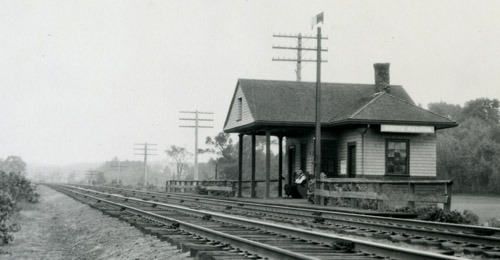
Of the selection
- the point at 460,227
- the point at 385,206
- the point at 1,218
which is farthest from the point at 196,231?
the point at 385,206

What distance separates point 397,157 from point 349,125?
235 cm

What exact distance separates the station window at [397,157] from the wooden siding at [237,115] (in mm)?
5998

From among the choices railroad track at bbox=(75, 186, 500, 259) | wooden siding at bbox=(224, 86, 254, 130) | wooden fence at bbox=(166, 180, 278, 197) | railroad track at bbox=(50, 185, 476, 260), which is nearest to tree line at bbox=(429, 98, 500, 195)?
wooden fence at bbox=(166, 180, 278, 197)

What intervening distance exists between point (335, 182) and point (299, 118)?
6832mm

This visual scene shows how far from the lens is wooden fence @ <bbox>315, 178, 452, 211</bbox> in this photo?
1664 centimetres

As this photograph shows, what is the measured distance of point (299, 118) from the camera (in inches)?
1043

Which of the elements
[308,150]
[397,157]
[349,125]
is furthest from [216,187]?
[397,157]

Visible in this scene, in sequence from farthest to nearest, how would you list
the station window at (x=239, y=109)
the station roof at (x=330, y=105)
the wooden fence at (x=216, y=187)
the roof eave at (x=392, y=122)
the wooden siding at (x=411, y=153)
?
1. the wooden fence at (x=216, y=187)
2. the station window at (x=239, y=109)
3. the station roof at (x=330, y=105)
4. the wooden siding at (x=411, y=153)
5. the roof eave at (x=392, y=122)

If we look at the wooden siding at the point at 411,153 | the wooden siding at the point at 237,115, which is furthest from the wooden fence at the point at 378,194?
the wooden siding at the point at 237,115

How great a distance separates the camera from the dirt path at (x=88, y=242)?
959 centimetres

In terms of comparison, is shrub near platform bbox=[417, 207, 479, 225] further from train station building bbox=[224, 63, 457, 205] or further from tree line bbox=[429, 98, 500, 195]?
tree line bbox=[429, 98, 500, 195]

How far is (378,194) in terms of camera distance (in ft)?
57.8

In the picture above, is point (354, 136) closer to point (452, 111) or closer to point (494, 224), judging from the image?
point (494, 224)

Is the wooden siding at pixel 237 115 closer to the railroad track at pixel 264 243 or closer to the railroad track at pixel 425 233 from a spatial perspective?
the railroad track at pixel 425 233
